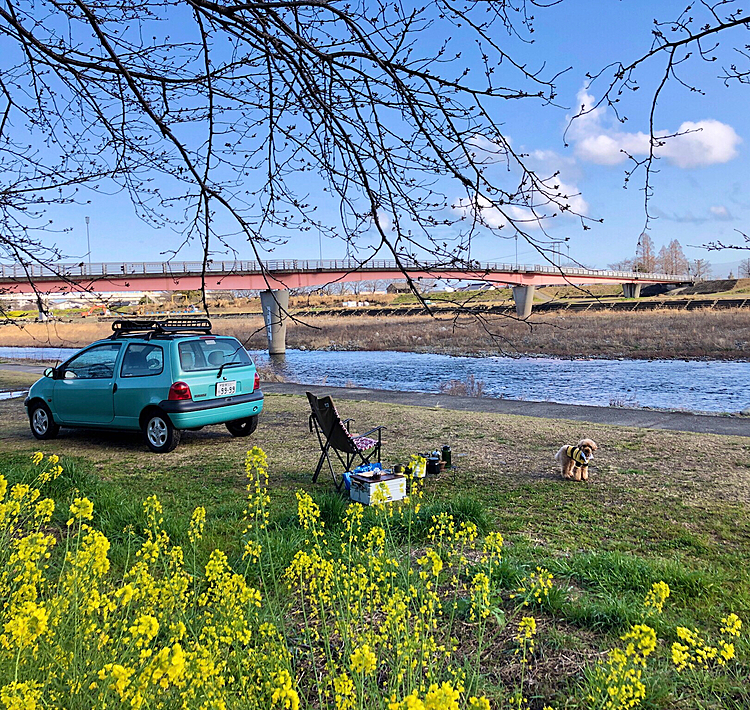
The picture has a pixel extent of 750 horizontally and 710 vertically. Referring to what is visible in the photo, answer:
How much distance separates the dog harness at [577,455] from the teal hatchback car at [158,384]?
4.82 meters

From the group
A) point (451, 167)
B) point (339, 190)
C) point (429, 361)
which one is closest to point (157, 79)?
point (339, 190)

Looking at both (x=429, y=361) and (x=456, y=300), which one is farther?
(x=429, y=361)

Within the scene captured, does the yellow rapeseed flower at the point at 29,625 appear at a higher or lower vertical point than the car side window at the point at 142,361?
lower

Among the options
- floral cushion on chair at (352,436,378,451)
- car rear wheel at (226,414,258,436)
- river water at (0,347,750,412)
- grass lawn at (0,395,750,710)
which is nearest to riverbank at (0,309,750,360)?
river water at (0,347,750,412)

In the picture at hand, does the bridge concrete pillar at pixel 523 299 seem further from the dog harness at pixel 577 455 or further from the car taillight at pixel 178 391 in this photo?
the dog harness at pixel 577 455

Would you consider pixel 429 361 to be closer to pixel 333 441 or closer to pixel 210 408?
pixel 210 408

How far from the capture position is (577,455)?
730 cm

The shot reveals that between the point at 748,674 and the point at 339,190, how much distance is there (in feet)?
12.5

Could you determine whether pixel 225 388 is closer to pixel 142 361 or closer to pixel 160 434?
pixel 160 434

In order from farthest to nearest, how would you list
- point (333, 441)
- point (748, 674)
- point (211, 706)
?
point (333, 441)
point (748, 674)
point (211, 706)

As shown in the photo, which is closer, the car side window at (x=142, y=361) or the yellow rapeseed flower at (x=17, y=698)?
the yellow rapeseed flower at (x=17, y=698)

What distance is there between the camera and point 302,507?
3508 mm

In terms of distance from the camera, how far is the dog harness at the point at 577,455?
730 cm

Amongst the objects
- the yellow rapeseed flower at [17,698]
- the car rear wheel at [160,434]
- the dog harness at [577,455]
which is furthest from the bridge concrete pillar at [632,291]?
the yellow rapeseed flower at [17,698]
